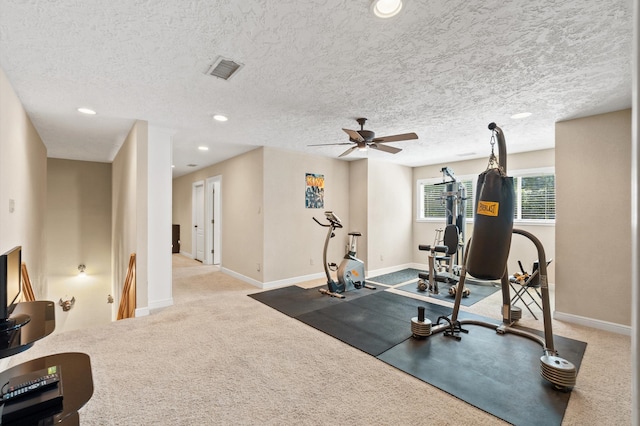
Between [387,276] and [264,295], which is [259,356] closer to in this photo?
[264,295]

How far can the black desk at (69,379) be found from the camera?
3.80 feet

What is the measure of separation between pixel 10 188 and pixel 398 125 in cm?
417

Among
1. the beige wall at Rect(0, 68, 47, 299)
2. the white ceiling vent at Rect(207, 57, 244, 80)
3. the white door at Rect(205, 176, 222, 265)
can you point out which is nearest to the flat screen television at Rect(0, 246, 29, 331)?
the beige wall at Rect(0, 68, 47, 299)

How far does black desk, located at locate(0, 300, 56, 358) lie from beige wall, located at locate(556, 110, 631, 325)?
191 inches

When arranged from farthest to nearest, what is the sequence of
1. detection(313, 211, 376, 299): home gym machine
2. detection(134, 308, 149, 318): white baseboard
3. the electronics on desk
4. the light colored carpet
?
detection(313, 211, 376, 299): home gym machine, detection(134, 308, 149, 318): white baseboard, the light colored carpet, the electronics on desk

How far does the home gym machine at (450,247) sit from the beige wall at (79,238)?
276 inches

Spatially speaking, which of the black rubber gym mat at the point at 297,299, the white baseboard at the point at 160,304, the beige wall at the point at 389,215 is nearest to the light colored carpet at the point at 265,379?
the white baseboard at the point at 160,304

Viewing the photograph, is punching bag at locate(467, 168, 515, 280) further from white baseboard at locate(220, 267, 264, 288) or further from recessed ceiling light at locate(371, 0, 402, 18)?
white baseboard at locate(220, 267, 264, 288)

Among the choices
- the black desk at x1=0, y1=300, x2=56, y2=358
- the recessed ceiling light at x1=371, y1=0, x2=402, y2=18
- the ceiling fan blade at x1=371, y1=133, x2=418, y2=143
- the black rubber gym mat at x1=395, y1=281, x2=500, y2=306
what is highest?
the recessed ceiling light at x1=371, y1=0, x2=402, y2=18

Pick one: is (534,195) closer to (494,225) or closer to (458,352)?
(494,225)

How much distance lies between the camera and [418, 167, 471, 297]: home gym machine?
4721mm

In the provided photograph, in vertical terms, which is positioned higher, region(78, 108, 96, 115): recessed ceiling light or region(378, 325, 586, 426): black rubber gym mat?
region(78, 108, 96, 115): recessed ceiling light

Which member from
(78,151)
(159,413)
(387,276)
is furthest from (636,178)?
(78,151)

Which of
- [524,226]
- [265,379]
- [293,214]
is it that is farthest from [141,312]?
[524,226]
